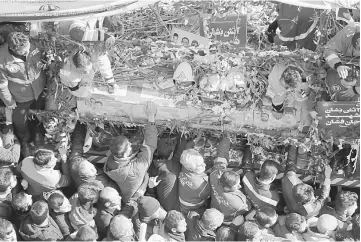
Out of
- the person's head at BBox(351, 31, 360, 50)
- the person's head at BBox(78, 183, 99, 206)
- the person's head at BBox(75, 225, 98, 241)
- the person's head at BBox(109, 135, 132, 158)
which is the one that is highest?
the person's head at BBox(351, 31, 360, 50)

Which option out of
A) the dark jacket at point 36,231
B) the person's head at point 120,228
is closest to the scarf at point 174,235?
the person's head at point 120,228

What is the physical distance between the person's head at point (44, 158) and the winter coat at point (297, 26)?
340 centimetres

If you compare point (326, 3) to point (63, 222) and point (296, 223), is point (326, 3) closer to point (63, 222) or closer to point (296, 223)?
point (296, 223)

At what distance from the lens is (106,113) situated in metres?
7.71

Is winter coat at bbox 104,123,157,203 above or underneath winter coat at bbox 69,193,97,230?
above

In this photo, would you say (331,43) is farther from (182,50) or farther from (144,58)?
(144,58)

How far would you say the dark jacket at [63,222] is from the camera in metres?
7.08

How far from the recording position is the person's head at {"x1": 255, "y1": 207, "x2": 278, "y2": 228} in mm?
6730

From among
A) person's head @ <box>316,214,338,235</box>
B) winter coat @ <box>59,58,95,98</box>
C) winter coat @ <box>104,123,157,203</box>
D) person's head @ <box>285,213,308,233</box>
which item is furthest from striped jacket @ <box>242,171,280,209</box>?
winter coat @ <box>59,58,95,98</box>

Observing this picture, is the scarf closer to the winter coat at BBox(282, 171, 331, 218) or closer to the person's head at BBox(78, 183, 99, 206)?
the person's head at BBox(78, 183, 99, 206)

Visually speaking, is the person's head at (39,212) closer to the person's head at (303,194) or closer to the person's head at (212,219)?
the person's head at (212,219)

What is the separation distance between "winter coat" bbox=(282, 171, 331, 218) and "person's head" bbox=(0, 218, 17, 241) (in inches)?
133

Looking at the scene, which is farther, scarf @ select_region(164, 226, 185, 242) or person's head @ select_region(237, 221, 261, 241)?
scarf @ select_region(164, 226, 185, 242)

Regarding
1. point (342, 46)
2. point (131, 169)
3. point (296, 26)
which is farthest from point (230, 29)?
point (131, 169)
